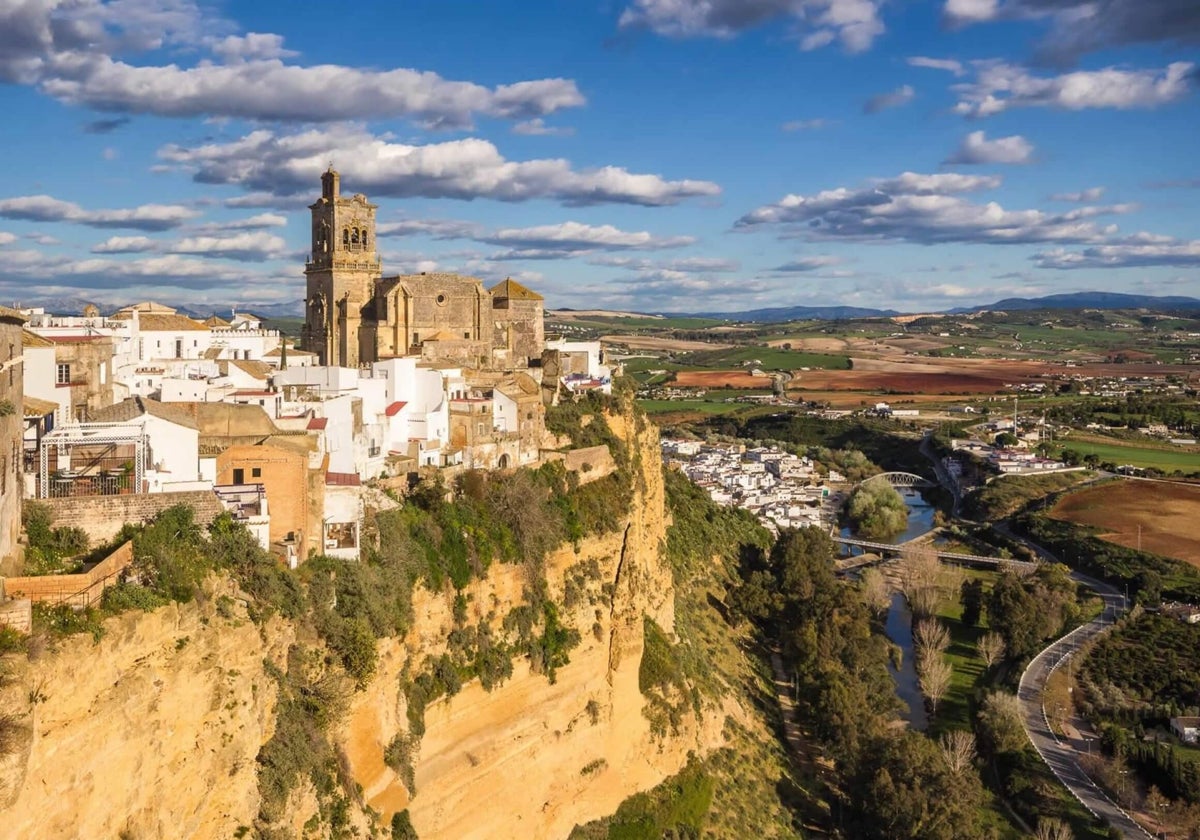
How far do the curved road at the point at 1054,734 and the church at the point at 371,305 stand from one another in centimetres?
1932

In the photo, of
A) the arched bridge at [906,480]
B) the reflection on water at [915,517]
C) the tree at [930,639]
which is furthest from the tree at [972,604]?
the arched bridge at [906,480]

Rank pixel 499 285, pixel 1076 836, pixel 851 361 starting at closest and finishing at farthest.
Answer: pixel 1076 836 < pixel 499 285 < pixel 851 361

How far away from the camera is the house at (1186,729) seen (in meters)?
34.4

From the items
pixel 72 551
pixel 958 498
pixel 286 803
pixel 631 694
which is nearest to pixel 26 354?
pixel 72 551

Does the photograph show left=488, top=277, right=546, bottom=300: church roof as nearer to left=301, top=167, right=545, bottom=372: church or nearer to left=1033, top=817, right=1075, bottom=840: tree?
left=301, top=167, right=545, bottom=372: church

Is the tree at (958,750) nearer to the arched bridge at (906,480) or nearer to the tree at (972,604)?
the tree at (972,604)

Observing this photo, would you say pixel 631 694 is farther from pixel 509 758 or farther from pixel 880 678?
pixel 880 678

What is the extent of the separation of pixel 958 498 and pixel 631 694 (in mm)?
53668

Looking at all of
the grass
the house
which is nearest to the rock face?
the house

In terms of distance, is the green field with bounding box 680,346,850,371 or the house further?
the green field with bounding box 680,346,850,371

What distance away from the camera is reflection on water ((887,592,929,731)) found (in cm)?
3731

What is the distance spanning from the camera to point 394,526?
1820 cm

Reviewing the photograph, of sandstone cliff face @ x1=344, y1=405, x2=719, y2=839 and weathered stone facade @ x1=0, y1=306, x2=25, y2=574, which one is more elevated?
weathered stone facade @ x1=0, y1=306, x2=25, y2=574

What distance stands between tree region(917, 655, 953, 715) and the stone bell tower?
21225 millimetres
